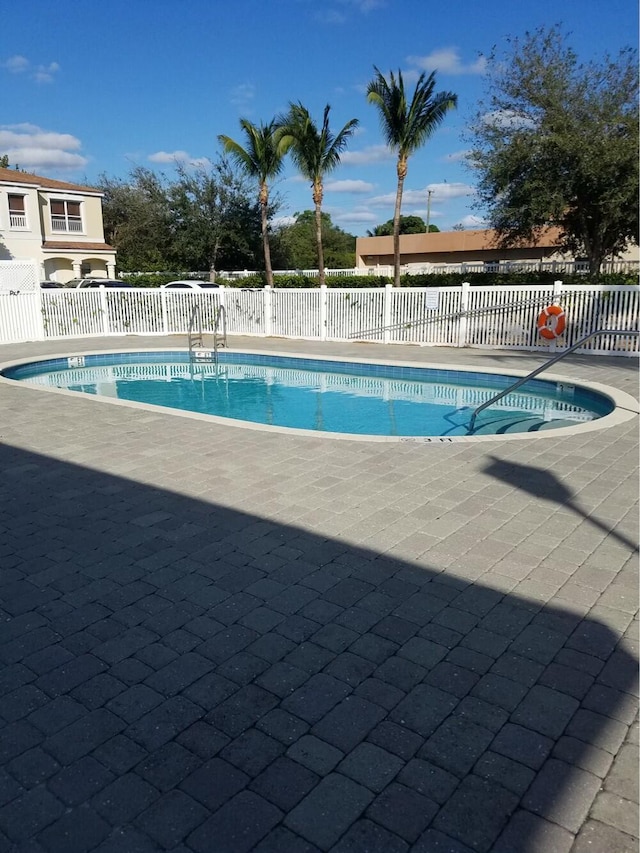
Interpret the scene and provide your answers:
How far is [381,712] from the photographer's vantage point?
2365mm

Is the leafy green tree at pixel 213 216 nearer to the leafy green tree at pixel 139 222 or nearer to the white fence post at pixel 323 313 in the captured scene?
the leafy green tree at pixel 139 222

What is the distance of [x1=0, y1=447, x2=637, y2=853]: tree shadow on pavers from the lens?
74.2 inches

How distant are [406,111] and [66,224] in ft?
71.7

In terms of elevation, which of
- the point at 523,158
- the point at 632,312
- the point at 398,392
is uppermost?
the point at 523,158

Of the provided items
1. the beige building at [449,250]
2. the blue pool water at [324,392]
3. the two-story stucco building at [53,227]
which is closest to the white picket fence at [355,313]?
the blue pool water at [324,392]

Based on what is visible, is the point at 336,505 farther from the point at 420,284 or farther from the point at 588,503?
the point at 420,284

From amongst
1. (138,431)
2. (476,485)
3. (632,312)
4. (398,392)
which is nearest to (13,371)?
(138,431)

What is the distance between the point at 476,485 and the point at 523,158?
17.1m

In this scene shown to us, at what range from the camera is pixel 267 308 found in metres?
17.3

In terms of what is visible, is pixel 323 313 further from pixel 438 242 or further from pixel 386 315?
pixel 438 242

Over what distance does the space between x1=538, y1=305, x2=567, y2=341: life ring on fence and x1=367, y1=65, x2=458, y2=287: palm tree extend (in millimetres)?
10123

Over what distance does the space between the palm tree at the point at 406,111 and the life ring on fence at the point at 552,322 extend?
10123 millimetres

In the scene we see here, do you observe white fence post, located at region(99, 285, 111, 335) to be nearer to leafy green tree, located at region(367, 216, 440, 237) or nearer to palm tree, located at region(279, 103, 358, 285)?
palm tree, located at region(279, 103, 358, 285)

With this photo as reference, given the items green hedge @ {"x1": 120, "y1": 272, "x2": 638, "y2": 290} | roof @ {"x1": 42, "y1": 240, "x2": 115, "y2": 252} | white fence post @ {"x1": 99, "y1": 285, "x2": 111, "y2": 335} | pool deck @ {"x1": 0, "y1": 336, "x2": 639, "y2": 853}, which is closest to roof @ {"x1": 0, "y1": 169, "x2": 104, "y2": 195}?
roof @ {"x1": 42, "y1": 240, "x2": 115, "y2": 252}
